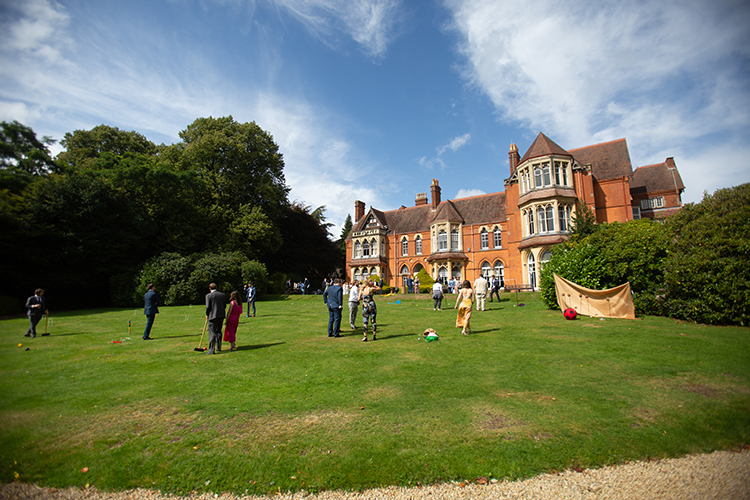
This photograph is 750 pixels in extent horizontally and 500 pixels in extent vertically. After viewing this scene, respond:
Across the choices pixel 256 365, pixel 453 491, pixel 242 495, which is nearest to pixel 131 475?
pixel 242 495

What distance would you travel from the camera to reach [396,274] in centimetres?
5025

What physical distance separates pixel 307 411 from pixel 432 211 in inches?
1835

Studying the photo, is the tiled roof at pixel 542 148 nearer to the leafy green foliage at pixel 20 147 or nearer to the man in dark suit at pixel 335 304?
the man in dark suit at pixel 335 304

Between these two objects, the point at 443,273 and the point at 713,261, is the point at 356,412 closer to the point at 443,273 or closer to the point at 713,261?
the point at 713,261

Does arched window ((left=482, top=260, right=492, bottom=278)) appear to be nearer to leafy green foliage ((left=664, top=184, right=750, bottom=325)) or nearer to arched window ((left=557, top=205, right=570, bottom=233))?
arched window ((left=557, top=205, right=570, bottom=233))

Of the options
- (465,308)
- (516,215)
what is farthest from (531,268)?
(465,308)

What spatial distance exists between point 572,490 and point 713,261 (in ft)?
44.1

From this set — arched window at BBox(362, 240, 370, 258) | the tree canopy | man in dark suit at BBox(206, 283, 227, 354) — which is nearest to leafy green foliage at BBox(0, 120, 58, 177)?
man in dark suit at BBox(206, 283, 227, 354)

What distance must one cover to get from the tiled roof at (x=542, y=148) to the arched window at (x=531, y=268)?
1006 cm

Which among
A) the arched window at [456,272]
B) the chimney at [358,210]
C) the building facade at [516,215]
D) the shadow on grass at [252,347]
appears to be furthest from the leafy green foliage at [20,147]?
the chimney at [358,210]

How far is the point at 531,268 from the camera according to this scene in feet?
117

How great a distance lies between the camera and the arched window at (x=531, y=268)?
35.1 metres

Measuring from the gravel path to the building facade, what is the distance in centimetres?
2956

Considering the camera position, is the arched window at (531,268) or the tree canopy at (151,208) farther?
the arched window at (531,268)
